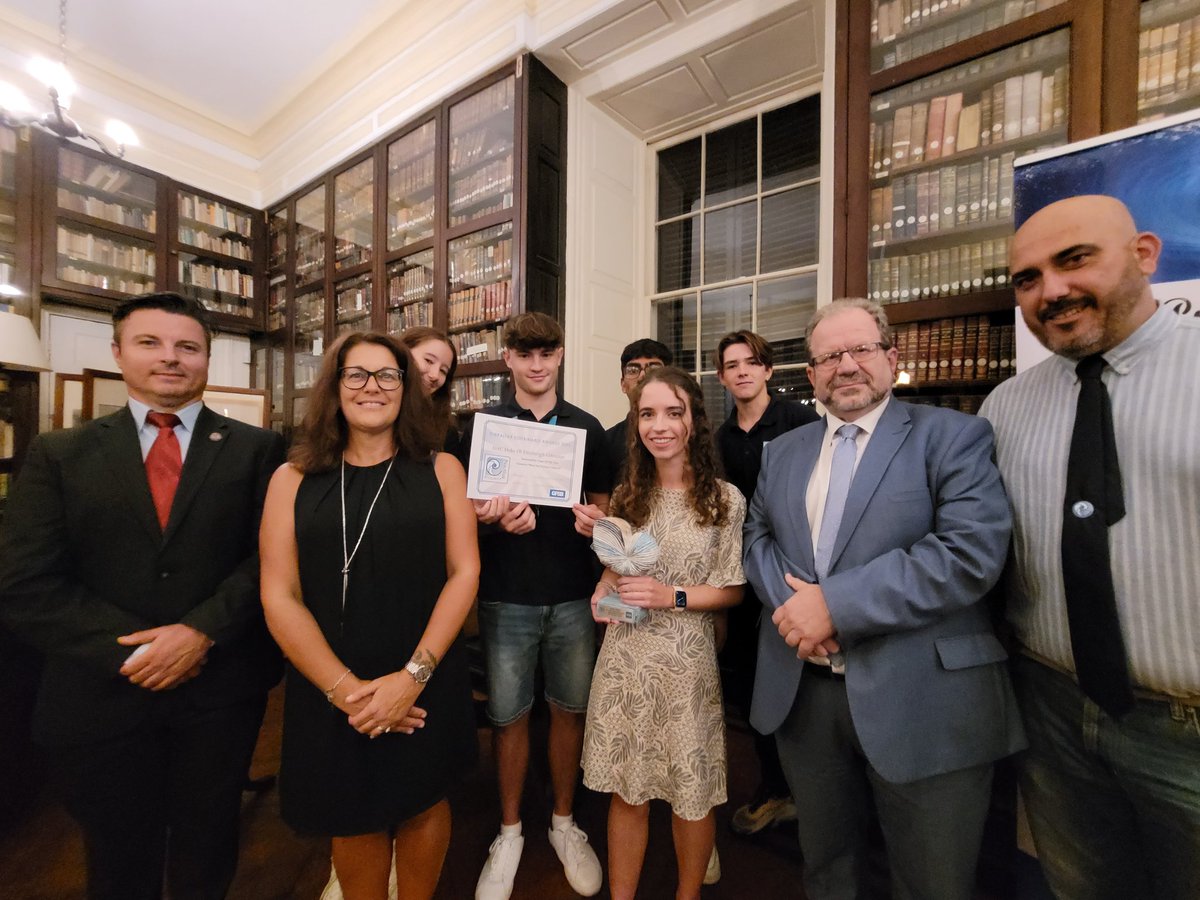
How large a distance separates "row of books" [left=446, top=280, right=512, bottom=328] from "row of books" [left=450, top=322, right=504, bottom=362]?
75 mm

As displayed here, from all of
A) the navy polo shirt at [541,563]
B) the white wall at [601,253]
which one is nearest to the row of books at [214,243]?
the white wall at [601,253]

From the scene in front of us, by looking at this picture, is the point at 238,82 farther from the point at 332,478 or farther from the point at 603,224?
the point at 332,478

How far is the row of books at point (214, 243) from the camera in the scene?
429cm

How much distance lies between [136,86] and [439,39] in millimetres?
2744

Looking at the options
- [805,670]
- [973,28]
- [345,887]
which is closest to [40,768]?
[345,887]

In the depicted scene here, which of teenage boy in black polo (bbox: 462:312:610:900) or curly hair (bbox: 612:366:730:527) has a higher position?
curly hair (bbox: 612:366:730:527)

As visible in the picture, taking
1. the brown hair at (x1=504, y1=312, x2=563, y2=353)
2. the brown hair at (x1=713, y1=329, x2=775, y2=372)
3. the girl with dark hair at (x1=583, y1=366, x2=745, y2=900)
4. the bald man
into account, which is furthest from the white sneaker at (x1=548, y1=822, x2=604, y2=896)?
the brown hair at (x1=713, y1=329, x2=775, y2=372)

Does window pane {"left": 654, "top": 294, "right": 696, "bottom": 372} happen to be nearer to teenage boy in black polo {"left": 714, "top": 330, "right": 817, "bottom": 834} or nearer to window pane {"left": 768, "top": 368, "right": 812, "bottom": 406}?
window pane {"left": 768, "top": 368, "right": 812, "bottom": 406}

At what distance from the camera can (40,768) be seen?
195 cm

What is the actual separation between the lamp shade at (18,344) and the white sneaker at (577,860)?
3768 mm

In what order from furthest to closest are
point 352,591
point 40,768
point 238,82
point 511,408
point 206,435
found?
1. point 238,82
2. point 40,768
3. point 511,408
4. point 206,435
5. point 352,591

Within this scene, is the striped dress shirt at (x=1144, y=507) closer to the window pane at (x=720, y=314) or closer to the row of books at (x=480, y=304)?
the window pane at (x=720, y=314)

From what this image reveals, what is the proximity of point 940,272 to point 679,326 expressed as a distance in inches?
75.3

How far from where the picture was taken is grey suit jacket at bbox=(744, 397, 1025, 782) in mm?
1013
